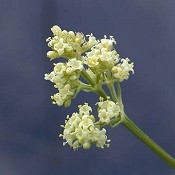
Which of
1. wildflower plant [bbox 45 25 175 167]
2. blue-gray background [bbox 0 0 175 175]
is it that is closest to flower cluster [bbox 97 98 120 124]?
wildflower plant [bbox 45 25 175 167]

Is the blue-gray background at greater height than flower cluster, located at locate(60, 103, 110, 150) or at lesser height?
greater

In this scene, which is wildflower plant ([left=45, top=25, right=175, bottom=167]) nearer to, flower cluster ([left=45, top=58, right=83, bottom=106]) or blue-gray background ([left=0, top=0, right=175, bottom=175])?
flower cluster ([left=45, top=58, right=83, bottom=106])

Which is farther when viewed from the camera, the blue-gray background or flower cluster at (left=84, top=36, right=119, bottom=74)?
the blue-gray background
